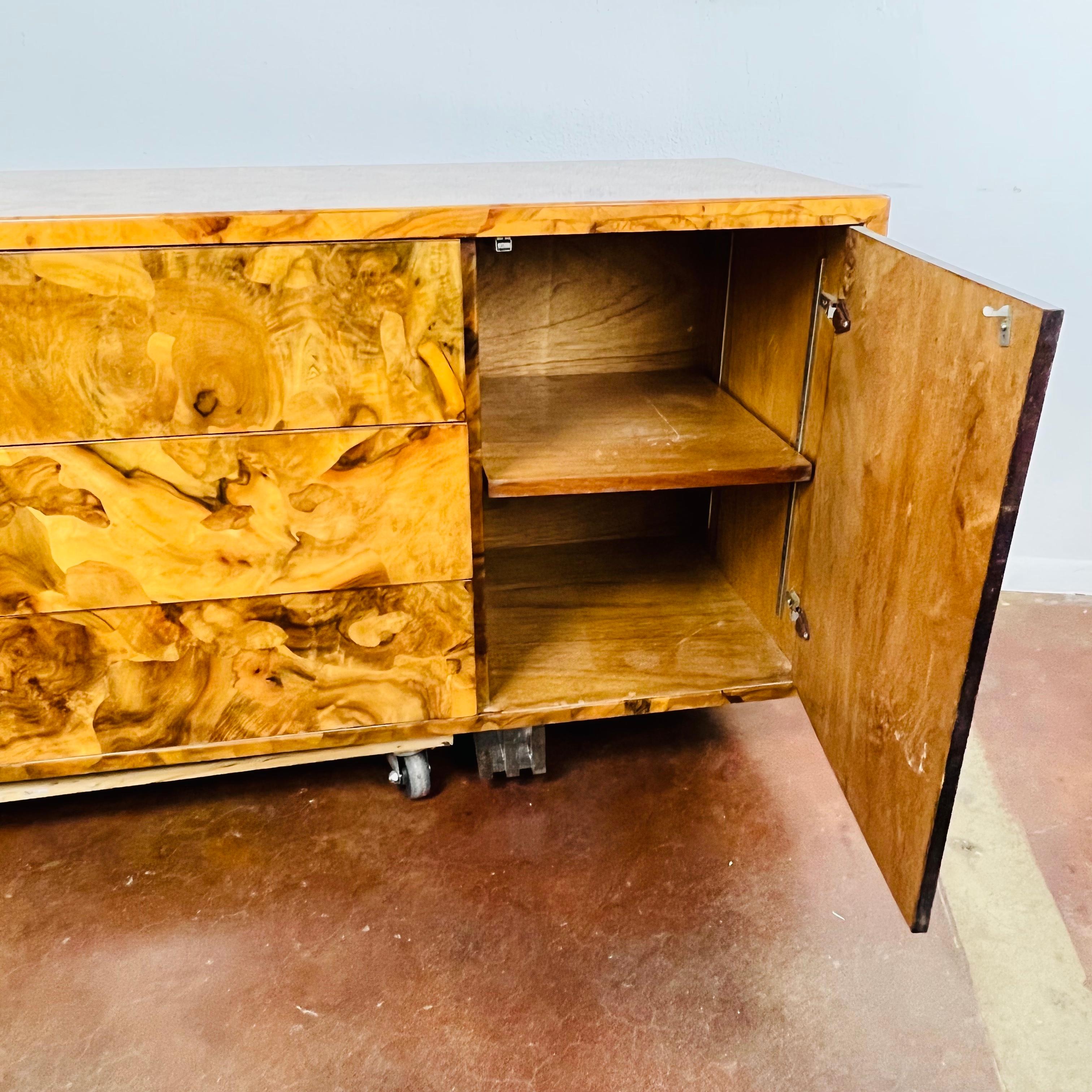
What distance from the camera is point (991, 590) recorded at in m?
0.77

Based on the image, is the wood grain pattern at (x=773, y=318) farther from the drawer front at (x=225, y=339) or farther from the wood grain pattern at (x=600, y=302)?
the drawer front at (x=225, y=339)

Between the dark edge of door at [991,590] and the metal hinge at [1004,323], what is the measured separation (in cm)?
4

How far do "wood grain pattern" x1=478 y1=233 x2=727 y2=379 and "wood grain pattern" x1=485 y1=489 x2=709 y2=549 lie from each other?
216 millimetres

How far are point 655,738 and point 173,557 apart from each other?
735 mm

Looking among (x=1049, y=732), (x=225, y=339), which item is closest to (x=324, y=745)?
(x=225, y=339)

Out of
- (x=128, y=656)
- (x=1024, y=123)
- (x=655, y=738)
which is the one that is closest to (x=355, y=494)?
(x=128, y=656)

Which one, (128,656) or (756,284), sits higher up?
(756,284)

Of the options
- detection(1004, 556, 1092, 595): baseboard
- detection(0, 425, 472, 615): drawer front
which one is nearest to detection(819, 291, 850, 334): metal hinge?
detection(0, 425, 472, 615): drawer front

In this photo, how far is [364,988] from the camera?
1.05 meters

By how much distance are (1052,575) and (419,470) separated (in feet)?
4.47

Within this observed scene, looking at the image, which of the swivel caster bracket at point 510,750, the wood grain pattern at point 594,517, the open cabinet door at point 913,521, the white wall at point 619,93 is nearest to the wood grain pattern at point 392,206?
the open cabinet door at point 913,521

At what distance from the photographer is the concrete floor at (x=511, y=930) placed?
98 centimetres

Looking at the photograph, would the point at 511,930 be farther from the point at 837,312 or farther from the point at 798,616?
the point at 837,312

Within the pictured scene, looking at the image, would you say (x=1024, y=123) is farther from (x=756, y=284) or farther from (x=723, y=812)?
(x=723, y=812)
